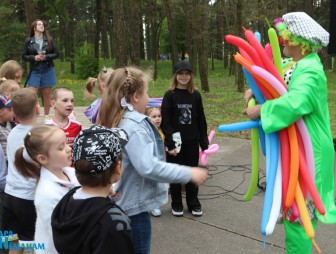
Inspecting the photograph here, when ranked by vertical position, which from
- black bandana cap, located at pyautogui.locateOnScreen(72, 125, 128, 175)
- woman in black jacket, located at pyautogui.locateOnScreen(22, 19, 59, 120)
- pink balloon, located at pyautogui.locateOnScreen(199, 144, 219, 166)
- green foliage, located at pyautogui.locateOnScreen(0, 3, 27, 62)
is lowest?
pink balloon, located at pyautogui.locateOnScreen(199, 144, 219, 166)

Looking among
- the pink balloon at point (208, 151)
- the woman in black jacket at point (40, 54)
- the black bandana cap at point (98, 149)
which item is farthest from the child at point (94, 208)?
the woman in black jacket at point (40, 54)

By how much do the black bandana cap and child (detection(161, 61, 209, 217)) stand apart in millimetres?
2379

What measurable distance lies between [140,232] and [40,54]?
5685mm

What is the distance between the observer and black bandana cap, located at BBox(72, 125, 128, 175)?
1.79 metres

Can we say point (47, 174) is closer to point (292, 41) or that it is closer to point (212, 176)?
point (292, 41)

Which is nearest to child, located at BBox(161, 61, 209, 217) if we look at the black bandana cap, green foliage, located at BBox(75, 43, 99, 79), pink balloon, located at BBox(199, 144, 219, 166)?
pink balloon, located at BBox(199, 144, 219, 166)

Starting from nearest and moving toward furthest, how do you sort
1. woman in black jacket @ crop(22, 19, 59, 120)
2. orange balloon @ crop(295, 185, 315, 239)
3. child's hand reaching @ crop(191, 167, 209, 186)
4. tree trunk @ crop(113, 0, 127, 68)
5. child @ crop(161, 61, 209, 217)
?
child's hand reaching @ crop(191, 167, 209, 186)
orange balloon @ crop(295, 185, 315, 239)
child @ crop(161, 61, 209, 217)
woman in black jacket @ crop(22, 19, 59, 120)
tree trunk @ crop(113, 0, 127, 68)

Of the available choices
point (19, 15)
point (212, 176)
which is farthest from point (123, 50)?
point (19, 15)

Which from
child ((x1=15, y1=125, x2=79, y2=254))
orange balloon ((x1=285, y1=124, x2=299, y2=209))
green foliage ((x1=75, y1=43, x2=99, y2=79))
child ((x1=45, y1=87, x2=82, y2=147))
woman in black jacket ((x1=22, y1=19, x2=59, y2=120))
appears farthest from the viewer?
green foliage ((x1=75, y1=43, x2=99, y2=79))

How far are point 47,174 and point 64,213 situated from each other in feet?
2.32

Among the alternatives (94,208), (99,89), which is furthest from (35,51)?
(94,208)

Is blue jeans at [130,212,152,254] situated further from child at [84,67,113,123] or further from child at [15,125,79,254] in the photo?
child at [84,67,113,123]

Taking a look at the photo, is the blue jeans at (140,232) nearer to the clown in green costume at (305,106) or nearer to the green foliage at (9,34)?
the clown in green costume at (305,106)

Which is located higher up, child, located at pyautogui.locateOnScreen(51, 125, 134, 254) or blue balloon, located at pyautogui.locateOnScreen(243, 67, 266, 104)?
blue balloon, located at pyautogui.locateOnScreen(243, 67, 266, 104)
